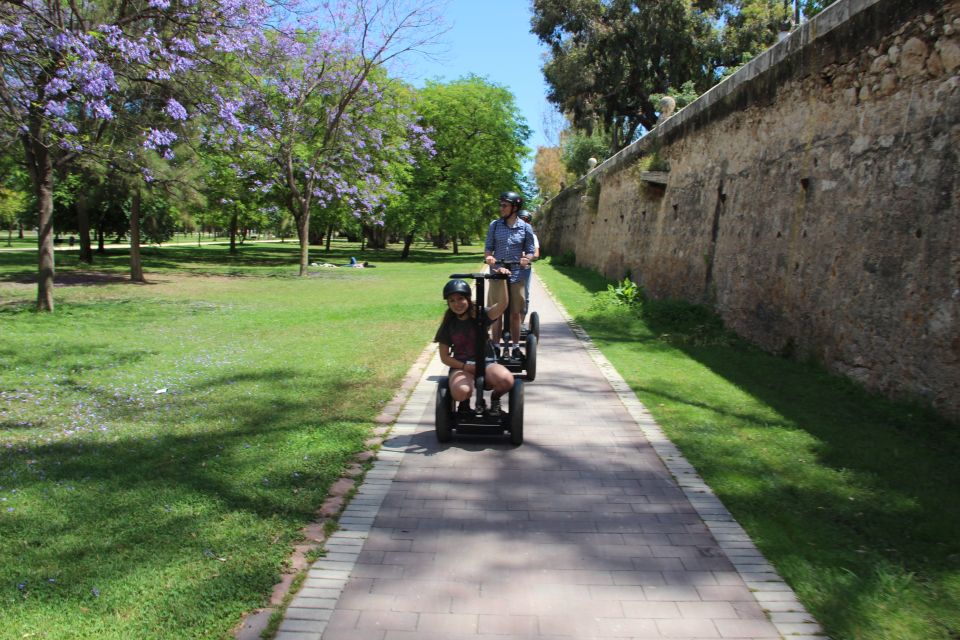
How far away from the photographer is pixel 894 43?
21.2 feet

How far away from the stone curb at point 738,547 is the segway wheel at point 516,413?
1.10m

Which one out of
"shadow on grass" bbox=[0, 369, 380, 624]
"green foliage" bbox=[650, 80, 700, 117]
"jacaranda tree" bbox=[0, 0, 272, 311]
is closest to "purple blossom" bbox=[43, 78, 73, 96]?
"jacaranda tree" bbox=[0, 0, 272, 311]

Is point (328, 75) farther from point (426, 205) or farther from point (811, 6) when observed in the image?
point (811, 6)

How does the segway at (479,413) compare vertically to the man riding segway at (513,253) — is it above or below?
below

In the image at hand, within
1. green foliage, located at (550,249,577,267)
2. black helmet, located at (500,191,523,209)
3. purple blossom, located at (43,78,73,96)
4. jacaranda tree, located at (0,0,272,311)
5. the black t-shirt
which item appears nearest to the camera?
the black t-shirt

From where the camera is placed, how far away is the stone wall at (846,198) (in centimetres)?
577

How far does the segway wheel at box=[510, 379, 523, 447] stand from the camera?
522cm

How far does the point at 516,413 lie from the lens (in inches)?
206

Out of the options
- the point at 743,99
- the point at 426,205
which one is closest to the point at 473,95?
the point at 426,205

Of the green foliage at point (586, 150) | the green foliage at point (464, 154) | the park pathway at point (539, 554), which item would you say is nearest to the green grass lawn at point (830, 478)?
the park pathway at point (539, 554)

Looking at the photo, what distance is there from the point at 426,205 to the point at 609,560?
34659 mm

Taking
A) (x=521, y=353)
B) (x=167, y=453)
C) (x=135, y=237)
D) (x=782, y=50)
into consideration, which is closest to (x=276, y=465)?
(x=167, y=453)

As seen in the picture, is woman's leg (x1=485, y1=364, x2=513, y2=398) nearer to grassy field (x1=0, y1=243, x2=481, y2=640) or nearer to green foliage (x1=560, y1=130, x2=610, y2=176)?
grassy field (x1=0, y1=243, x2=481, y2=640)

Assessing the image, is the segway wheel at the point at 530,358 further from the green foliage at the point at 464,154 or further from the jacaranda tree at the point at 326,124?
the green foliage at the point at 464,154
